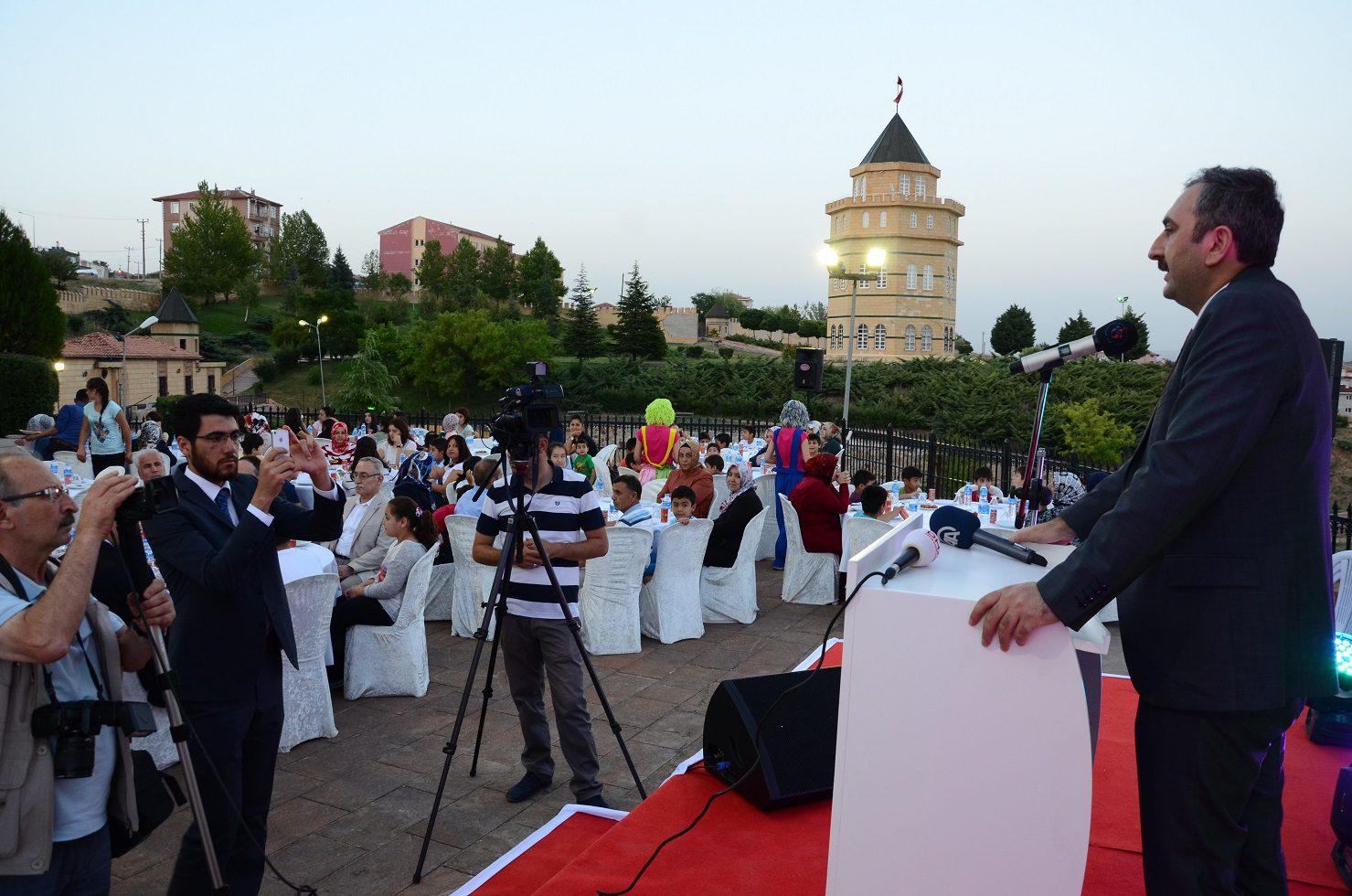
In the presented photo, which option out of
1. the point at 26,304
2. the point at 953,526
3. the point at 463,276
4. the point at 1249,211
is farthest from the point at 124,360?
the point at 463,276

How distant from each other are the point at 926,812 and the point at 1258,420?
98cm

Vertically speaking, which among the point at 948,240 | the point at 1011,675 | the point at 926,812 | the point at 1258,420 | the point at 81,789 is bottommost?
the point at 81,789

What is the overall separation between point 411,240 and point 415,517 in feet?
331

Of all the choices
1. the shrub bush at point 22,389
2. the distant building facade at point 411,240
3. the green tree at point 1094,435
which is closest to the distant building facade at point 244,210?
the distant building facade at point 411,240

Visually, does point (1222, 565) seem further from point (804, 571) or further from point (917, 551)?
point (804, 571)

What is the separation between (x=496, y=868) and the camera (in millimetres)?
3100

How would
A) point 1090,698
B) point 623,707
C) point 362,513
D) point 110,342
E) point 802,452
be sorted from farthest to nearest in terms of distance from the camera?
point 110,342 < point 802,452 < point 362,513 < point 623,707 < point 1090,698

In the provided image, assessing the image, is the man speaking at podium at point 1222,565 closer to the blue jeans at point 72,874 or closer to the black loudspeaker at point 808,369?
the blue jeans at point 72,874

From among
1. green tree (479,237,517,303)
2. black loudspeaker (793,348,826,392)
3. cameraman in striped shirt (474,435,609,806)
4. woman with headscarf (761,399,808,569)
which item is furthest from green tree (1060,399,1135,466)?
green tree (479,237,517,303)

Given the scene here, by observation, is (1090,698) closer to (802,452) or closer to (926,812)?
(926,812)

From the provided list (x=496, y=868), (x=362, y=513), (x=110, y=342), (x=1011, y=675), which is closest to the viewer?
(x=1011, y=675)

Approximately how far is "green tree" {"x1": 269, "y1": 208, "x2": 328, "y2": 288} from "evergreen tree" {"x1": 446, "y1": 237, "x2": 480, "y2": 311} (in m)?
11.2

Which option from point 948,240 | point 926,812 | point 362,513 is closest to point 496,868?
point 926,812

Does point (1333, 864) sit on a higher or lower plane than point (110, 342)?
lower
